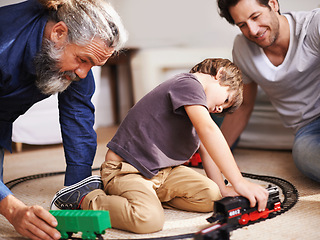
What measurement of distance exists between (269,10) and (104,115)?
83.1 inches

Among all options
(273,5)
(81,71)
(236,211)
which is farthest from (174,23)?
(236,211)

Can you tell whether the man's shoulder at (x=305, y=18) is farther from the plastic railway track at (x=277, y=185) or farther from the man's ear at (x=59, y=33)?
the man's ear at (x=59, y=33)

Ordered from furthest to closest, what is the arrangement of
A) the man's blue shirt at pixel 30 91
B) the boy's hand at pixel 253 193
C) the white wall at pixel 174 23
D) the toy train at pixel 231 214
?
the white wall at pixel 174 23 → the man's blue shirt at pixel 30 91 → the boy's hand at pixel 253 193 → the toy train at pixel 231 214

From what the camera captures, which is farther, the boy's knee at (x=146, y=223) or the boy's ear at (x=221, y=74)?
the boy's ear at (x=221, y=74)

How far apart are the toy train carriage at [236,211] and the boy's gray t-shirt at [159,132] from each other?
0.26 metres

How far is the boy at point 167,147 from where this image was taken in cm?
103

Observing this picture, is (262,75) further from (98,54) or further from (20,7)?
(20,7)

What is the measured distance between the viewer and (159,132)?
1117 mm

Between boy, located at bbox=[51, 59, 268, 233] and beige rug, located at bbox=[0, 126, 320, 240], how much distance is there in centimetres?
7

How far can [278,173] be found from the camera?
57.9 inches

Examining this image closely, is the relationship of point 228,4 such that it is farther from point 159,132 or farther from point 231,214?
point 231,214

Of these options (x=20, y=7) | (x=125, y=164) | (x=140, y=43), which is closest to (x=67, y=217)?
(x=125, y=164)

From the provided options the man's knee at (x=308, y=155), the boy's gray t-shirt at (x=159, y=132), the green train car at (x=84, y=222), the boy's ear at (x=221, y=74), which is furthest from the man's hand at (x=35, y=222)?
the man's knee at (x=308, y=155)

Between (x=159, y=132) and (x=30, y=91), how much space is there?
0.39 m
